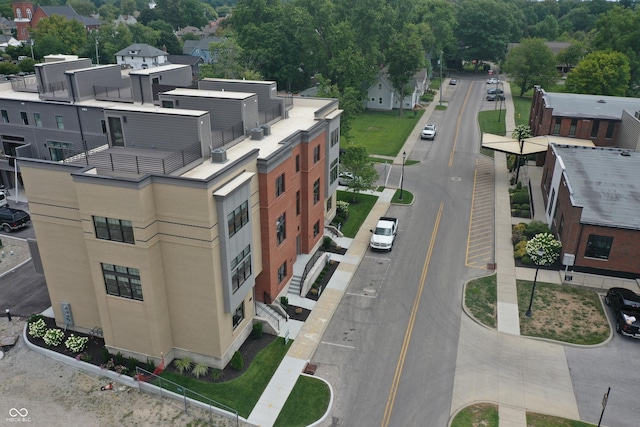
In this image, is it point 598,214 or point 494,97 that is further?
point 494,97

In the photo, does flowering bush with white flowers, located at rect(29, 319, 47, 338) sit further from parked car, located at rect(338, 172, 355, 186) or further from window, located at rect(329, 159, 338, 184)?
parked car, located at rect(338, 172, 355, 186)

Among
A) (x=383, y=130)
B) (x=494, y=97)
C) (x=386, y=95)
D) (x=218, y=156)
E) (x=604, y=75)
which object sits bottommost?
(x=383, y=130)

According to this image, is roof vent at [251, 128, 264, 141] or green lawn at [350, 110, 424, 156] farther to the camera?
green lawn at [350, 110, 424, 156]

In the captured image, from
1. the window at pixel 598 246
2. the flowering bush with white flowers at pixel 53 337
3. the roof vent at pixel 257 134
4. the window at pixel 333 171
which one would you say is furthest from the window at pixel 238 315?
the window at pixel 598 246

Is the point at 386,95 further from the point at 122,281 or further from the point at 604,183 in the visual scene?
the point at 122,281

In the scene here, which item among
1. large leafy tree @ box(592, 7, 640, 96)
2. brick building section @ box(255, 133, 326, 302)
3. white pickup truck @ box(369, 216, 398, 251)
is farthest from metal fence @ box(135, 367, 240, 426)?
large leafy tree @ box(592, 7, 640, 96)

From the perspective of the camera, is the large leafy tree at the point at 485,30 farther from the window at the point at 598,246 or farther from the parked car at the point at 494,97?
the window at the point at 598,246

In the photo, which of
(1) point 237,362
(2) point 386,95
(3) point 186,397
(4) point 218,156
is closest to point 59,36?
(2) point 386,95
